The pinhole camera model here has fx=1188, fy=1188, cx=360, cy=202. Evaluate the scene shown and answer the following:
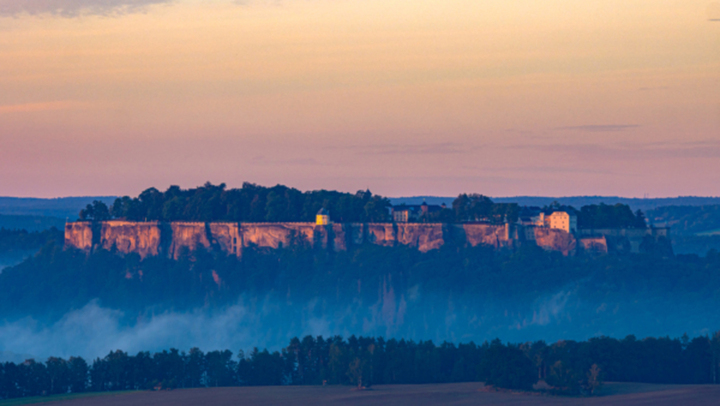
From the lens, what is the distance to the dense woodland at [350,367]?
354 feet

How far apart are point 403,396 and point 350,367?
9.76 m

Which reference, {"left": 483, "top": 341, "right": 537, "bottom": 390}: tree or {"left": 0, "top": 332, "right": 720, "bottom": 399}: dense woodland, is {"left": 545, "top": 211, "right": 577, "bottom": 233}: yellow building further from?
{"left": 483, "top": 341, "right": 537, "bottom": 390}: tree

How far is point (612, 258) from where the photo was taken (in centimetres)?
18738

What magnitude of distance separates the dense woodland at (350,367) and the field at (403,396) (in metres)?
3.61

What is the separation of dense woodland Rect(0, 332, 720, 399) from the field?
3614 millimetres

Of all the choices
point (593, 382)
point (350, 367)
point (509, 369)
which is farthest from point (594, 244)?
point (593, 382)

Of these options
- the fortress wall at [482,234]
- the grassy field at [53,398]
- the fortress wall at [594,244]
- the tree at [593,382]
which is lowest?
the grassy field at [53,398]

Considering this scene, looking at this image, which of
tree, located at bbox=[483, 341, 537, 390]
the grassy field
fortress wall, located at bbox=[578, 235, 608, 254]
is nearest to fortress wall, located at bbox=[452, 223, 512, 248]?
fortress wall, located at bbox=[578, 235, 608, 254]

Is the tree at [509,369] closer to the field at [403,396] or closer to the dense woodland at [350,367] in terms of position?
the field at [403,396]

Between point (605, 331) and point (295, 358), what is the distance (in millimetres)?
75747

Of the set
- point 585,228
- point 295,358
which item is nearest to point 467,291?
point 585,228

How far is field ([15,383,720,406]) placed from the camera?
93.9 metres

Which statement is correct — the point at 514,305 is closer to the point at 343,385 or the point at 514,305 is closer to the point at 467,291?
the point at 467,291

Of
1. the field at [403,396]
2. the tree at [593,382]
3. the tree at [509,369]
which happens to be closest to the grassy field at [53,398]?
the field at [403,396]
